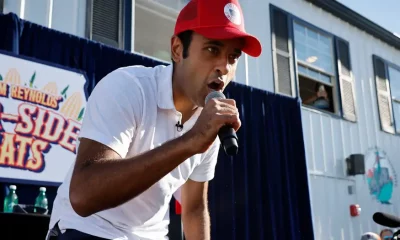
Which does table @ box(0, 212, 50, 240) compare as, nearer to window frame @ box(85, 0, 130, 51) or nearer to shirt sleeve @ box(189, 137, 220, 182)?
shirt sleeve @ box(189, 137, 220, 182)

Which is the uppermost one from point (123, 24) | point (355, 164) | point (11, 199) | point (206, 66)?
point (123, 24)

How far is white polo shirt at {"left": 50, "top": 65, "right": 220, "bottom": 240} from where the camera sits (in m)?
1.38

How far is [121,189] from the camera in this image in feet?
4.07

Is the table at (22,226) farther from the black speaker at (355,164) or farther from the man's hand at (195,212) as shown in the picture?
the black speaker at (355,164)

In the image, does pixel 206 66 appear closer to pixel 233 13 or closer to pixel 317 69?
pixel 233 13

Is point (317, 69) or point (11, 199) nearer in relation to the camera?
point (11, 199)

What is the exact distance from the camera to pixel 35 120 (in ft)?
13.3

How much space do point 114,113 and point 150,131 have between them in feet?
0.72

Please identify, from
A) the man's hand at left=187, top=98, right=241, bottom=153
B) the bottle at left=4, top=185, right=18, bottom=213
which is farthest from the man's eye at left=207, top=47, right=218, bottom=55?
the bottle at left=4, top=185, right=18, bottom=213

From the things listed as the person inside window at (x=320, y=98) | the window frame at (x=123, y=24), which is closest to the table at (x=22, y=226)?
the window frame at (x=123, y=24)

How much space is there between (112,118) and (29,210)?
2.48 m

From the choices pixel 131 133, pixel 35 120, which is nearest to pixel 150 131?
pixel 131 133

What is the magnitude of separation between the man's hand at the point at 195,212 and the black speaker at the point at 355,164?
6.28m

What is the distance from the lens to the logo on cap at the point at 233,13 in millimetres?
1716
